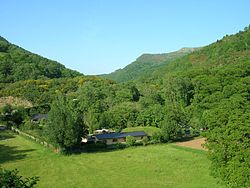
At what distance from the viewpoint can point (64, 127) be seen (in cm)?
3603

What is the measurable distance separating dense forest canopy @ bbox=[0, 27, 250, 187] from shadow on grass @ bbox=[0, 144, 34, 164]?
4.21m

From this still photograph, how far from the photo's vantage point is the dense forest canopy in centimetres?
1784

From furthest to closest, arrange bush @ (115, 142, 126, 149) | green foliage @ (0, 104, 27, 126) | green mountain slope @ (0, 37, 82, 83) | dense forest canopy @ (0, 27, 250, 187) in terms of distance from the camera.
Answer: green mountain slope @ (0, 37, 82, 83), green foliage @ (0, 104, 27, 126), bush @ (115, 142, 126, 149), dense forest canopy @ (0, 27, 250, 187)

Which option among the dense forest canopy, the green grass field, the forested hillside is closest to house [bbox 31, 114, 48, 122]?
the dense forest canopy

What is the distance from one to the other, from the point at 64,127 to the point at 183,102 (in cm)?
3393

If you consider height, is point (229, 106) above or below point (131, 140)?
above

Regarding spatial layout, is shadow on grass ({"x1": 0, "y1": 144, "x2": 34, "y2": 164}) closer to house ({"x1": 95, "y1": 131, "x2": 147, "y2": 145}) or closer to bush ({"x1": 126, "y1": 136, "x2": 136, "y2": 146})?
house ({"x1": 95, "y1": 131, "x2": 147, "y2": 145})

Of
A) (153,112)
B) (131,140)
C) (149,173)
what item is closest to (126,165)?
(149,173)

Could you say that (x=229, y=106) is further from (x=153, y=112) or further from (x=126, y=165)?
(x=153, y=112)

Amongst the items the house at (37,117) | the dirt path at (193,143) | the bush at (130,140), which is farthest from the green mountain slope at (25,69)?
the dirt path at (193,143)

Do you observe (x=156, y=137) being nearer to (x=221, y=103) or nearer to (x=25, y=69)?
(x=221, y=103)

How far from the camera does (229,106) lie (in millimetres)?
20531

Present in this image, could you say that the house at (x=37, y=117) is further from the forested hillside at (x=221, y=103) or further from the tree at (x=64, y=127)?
the tree at (x=64, y=127)

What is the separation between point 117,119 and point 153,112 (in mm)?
5930
